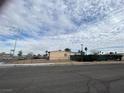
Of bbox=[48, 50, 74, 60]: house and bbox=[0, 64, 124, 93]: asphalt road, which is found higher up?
bbox=[48, 50, 74, 60]: house

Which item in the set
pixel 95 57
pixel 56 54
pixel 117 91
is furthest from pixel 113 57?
pixel 117 91

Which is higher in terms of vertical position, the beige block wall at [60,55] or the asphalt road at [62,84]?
the beige block wall at [60,55]

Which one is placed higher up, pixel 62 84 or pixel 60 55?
pixel 60 55

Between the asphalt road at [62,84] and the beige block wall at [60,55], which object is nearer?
the asphalt road at [62,84]

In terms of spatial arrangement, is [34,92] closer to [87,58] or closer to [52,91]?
[52,91]

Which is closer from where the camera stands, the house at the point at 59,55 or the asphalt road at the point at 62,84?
the asphalt road at the point at 62,84

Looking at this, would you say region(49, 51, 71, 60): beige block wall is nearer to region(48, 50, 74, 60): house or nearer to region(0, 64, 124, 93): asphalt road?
region(48, 50, 74, 60): house

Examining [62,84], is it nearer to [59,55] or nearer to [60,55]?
[60,55]

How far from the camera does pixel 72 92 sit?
26.7 feet

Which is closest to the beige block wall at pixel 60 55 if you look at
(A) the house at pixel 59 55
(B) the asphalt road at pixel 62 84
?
(A) the house at pixel 59 55

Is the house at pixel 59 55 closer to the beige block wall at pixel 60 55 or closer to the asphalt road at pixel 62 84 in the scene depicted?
the beige block wall at pixel 60 55

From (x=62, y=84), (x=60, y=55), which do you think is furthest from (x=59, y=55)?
(x=62, y=84)

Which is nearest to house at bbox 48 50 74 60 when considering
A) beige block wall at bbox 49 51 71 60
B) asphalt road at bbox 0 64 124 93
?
beige block wall at bbox 49 51 71 60

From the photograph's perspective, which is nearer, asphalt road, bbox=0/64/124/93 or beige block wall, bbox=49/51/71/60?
asphalt road, bbox=0/64/124/93
